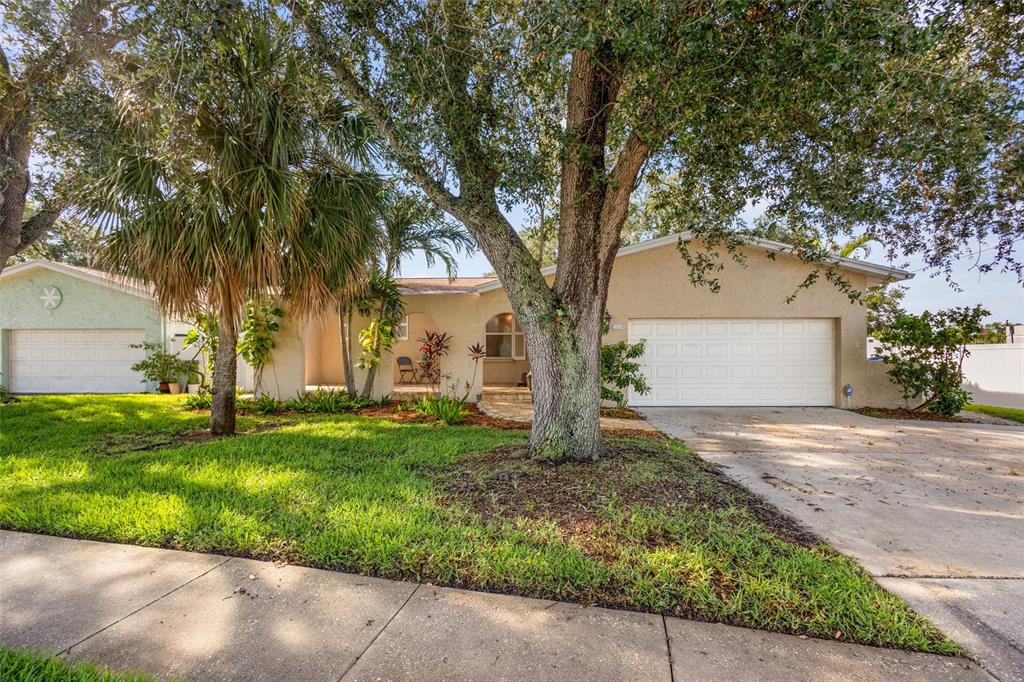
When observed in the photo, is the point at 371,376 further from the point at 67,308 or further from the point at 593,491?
the point at 67,308

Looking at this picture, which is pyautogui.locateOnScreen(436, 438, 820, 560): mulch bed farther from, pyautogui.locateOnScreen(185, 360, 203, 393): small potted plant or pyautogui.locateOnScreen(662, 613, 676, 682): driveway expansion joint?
pyautogui.locateOnScreen(185, 360, 203, 393): small potted plant

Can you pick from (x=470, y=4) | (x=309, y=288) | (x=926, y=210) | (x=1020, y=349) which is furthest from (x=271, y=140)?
(x=1020, y=349)

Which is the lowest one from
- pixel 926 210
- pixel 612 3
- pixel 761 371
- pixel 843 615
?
pixel 843 615

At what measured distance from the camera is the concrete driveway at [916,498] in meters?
2.79

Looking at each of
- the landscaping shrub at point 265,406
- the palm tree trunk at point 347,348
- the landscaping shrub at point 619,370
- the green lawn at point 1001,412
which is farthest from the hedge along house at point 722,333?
the green lawn at point 1001,412

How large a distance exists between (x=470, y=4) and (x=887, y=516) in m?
6.43

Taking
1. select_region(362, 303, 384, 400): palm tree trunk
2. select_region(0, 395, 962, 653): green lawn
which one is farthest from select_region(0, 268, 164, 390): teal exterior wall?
select_region(0, 395, 962, 653): green lawn

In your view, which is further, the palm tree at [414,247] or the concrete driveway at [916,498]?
the palm tree at [414,247]

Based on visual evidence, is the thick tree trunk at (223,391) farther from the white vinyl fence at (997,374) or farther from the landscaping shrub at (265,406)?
the white vinyl fence at (997,374)

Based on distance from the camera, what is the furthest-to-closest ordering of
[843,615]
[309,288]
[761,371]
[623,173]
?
[761,371] → [309,288] → [623,173] → [843,615]

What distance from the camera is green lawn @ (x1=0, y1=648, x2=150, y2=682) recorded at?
2.11m

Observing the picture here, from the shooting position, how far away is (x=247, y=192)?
6.15m

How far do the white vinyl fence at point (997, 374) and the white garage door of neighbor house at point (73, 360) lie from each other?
23358mm

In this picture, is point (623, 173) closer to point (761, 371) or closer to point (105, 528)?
point (105, 528)
